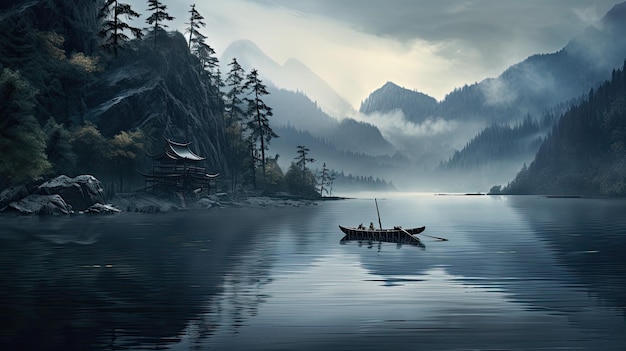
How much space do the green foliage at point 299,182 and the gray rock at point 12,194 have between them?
288ft

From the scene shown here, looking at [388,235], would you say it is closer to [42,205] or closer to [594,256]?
[594,256]

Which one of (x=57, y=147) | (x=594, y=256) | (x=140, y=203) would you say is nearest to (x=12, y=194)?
(x=57, y=147)

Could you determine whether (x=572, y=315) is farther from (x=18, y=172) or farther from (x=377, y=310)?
(x=18, y=172)

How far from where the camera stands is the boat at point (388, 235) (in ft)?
143

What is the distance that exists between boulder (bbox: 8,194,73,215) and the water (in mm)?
40514

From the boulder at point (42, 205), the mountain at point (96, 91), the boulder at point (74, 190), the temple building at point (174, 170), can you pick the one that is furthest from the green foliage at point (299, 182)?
the boulder at point (42, 205)

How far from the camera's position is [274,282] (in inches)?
961

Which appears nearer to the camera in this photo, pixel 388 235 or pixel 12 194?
pixel 388 235

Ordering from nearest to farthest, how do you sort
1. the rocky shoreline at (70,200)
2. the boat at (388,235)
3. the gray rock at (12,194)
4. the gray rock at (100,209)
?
the boat at (388,235)
the gray rock at (12,194)
the rocky shoreline at (70,200)
the gray rock at (100,209)

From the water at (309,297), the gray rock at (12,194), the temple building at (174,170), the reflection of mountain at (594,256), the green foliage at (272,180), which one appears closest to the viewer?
the water at (309,297)

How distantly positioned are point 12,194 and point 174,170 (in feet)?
118

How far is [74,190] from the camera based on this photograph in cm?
8294

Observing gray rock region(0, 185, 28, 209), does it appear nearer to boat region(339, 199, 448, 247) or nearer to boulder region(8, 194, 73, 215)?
boulder region(8, 194, 73, 215)

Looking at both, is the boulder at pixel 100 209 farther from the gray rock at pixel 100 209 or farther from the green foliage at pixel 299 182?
the green foliage at pixel 299 182
